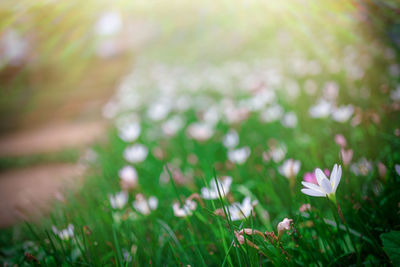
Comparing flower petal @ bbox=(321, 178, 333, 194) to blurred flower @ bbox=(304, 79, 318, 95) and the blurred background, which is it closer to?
the blurred background

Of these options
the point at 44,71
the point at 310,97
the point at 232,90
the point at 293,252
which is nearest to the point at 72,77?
the point at 44,71

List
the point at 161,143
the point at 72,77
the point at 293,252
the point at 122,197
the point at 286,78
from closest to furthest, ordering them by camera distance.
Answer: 1. the point at 293,252
2. the point at 122,197
3. the point at 161,143
4. the point at 286,78
5. the point at 72,77

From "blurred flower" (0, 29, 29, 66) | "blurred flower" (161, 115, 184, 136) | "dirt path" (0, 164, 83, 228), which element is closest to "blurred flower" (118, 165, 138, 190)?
"blurred flower" (161, 115, 184, 136)

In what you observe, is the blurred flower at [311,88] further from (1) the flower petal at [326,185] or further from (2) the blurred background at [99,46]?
(1) the flower petal at [326,185]

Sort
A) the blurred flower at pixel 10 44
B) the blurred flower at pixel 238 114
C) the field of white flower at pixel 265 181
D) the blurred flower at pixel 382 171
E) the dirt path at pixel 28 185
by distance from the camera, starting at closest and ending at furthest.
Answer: the field of white flower at pixel 265 181 < the blurred flower at pixel 382 171 < the blurred flower at pixel 10 44 < the blurred flower at pixel 238 114 < the dirt path at pixel 28 185

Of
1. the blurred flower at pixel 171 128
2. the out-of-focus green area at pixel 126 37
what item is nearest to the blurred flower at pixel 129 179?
the blurred flower at pixel 171 128

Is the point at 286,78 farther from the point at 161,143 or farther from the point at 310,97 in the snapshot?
the point at 161,143
